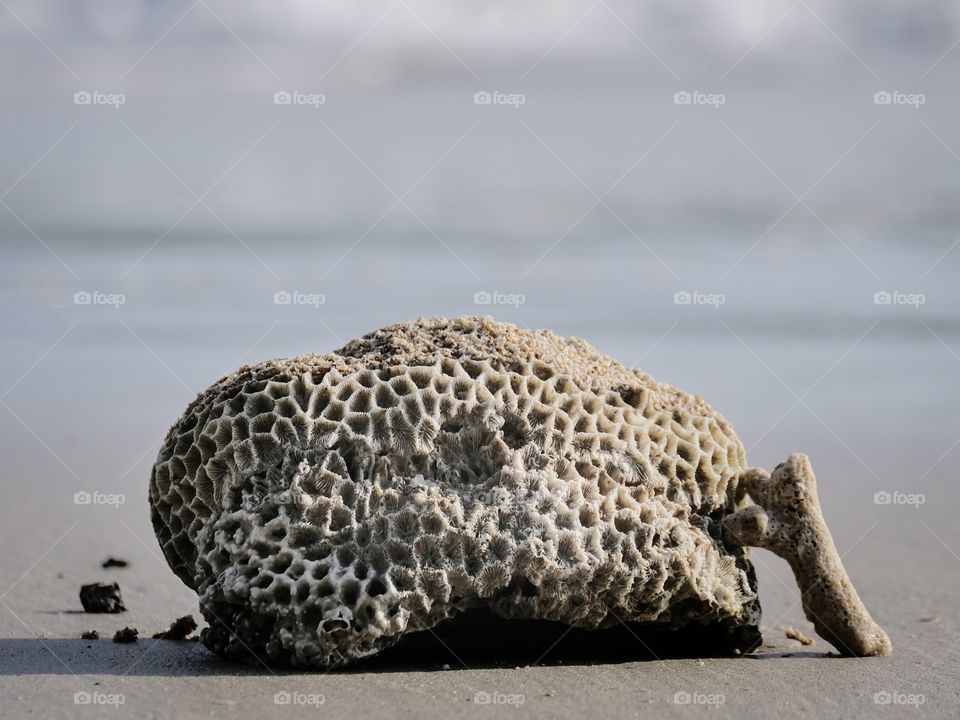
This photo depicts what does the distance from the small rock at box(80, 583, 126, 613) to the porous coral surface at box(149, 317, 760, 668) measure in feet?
3.91

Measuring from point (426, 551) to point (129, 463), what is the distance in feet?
21.6

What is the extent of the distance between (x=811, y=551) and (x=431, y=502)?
76.0 inches

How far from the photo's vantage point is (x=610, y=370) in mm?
6172

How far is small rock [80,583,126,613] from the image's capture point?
22.8 ft

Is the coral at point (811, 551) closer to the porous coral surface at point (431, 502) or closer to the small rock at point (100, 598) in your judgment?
the porous coral surface at point (431, 502)

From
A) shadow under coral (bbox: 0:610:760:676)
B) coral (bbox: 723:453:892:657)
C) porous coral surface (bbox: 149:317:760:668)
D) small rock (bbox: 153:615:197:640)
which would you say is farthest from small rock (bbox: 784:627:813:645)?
small rock (bbox: 153:615:197:640)

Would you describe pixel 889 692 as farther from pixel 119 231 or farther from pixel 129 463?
pixel 119 231

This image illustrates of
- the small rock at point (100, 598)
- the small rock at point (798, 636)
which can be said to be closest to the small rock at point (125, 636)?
the small rock at point (100, 598)

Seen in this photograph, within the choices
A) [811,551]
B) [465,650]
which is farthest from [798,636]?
[465,650]

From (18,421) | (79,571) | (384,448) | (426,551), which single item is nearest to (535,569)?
(426,551)

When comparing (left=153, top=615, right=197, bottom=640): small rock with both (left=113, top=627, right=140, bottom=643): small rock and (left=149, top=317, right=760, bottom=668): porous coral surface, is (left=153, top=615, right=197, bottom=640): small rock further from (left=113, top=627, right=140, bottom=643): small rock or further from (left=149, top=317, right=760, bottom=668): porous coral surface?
(left=149, top=317, right=760, bottom=668): porous coral surface

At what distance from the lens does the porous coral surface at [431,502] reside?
5305 mm

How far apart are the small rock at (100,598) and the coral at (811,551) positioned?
11.6ft

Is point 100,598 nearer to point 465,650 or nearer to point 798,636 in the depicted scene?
point 465,650
